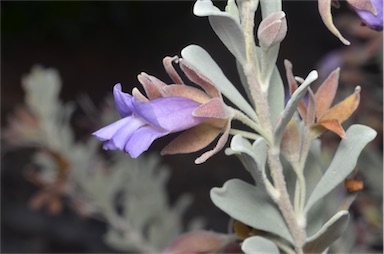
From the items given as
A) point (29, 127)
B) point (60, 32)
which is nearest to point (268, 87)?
point (29, 127)

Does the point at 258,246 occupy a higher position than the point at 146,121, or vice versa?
the point at 146,121

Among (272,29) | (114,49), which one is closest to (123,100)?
(272,29)

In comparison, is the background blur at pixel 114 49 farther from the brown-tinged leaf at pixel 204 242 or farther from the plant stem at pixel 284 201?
the plant stem at pixel 284 201

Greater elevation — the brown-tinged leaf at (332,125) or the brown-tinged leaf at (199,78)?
the brown-tinged leaf at (199,78)

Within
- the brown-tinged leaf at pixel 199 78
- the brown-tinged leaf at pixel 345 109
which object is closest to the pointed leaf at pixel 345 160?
the brown-tinged leaf at pixel 345 109

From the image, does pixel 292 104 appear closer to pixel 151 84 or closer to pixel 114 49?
pixel 151 84

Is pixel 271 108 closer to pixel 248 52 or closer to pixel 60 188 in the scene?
pixel 248 52
